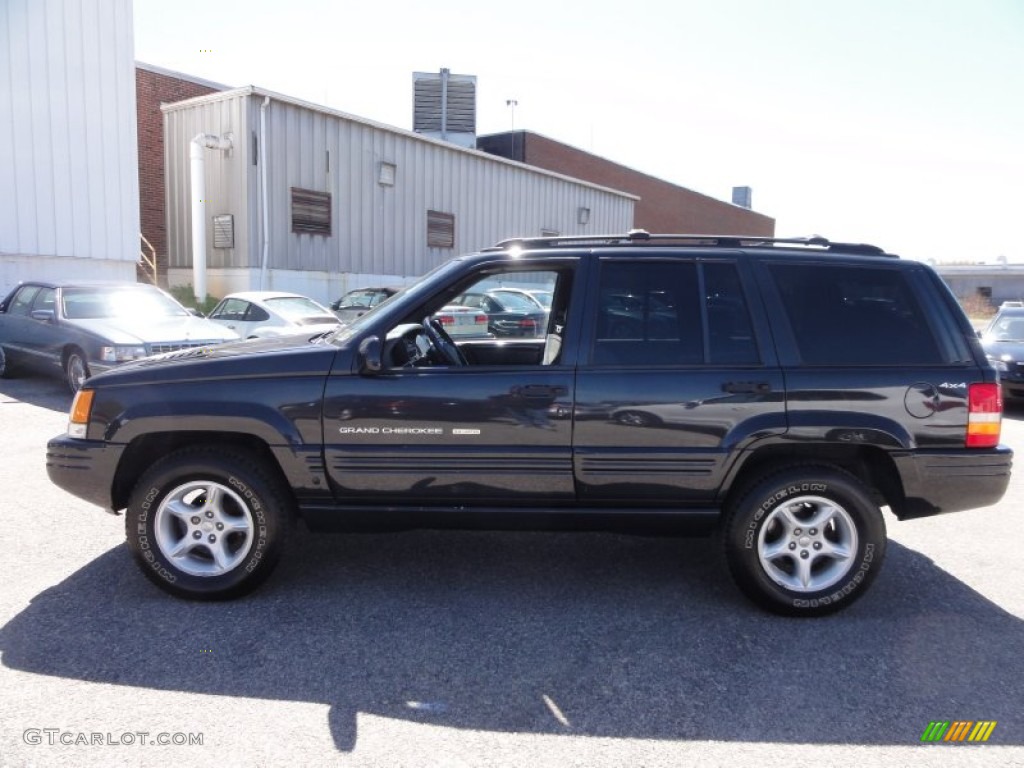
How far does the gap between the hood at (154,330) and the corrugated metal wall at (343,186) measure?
8175 mm

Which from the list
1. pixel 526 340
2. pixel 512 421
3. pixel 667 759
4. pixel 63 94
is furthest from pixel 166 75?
pixel 667 759

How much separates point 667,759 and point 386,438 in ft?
6.07

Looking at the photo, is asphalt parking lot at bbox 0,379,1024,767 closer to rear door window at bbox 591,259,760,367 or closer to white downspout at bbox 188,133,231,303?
rear door window at bbox 591,259,760,367

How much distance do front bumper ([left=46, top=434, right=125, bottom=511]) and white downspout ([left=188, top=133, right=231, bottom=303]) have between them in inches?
578

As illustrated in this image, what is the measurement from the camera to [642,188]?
121ft

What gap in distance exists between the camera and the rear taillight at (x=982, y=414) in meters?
3.63

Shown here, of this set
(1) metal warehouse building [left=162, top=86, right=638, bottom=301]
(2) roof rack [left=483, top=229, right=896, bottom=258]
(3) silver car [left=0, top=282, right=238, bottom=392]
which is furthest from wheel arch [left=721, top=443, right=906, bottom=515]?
(1) metal warehouse building [left=162, top=86, right=638, bottom=301]

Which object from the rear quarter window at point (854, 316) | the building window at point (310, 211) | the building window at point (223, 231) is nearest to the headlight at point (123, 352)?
the rear quarter window at point (854, 316)

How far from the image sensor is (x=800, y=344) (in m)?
3.69

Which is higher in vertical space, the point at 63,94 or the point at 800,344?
the point at 63,94

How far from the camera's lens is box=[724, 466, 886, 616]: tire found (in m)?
3.63

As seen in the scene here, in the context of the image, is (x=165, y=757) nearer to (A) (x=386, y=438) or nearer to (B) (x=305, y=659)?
(B) (x=305, y=659)

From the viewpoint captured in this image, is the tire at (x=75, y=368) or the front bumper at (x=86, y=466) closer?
the front bumper at (x=86, y=466)

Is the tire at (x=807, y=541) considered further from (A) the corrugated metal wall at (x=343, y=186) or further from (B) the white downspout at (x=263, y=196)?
(A) the corrugated metal wall at (x=343, y=186)
